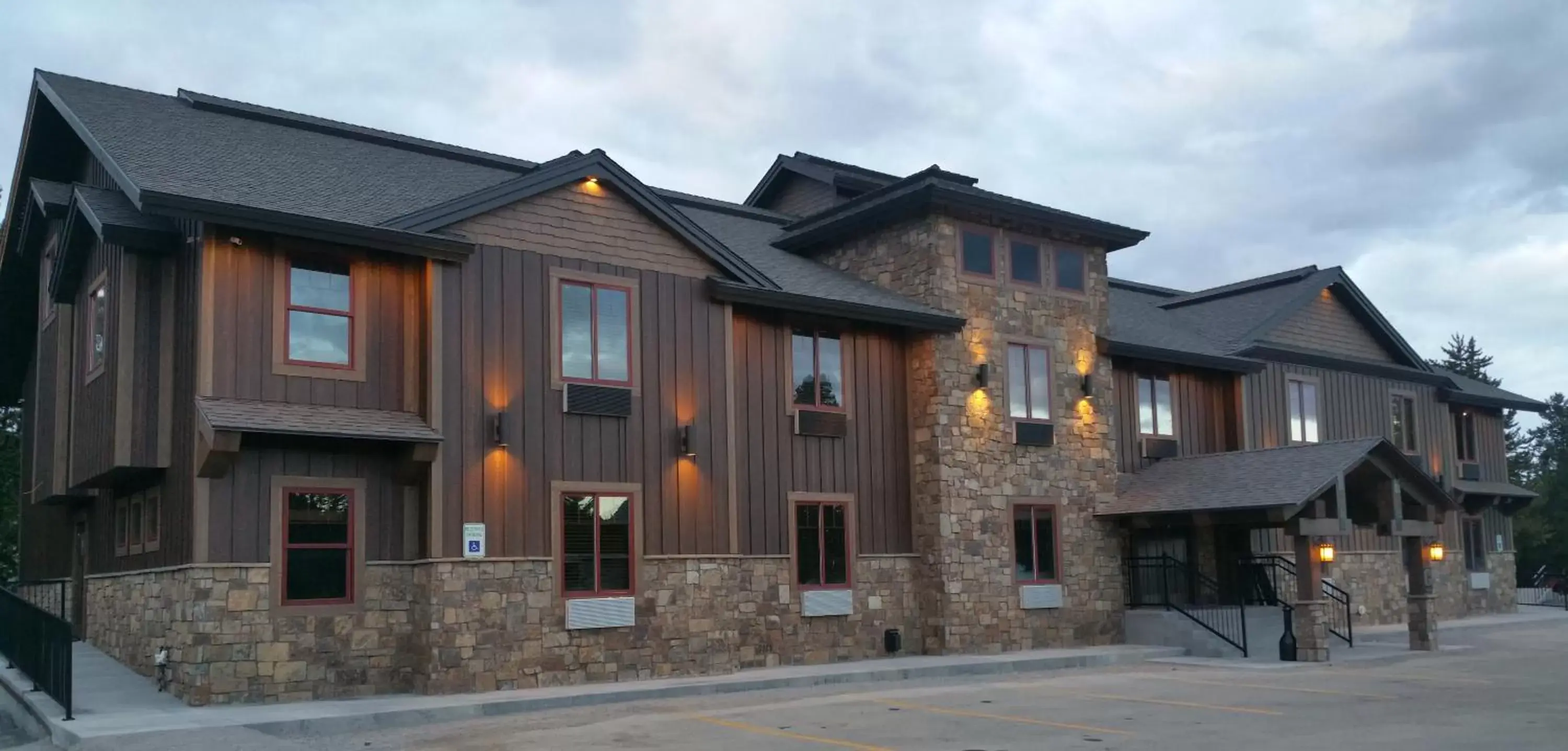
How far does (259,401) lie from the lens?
54.0ft

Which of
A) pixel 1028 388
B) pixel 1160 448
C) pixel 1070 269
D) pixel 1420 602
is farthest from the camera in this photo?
pixel 1160 448

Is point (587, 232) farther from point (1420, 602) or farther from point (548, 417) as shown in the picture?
point (1420, 602)

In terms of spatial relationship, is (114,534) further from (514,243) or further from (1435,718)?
(1435,718)

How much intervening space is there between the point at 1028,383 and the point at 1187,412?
5643 millimetres

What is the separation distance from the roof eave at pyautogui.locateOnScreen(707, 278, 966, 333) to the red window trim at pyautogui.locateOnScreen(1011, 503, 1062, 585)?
3561 mm

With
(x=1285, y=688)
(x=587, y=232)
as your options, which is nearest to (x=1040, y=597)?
(x=1285, y=688)

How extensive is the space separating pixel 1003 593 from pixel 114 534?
13965mm

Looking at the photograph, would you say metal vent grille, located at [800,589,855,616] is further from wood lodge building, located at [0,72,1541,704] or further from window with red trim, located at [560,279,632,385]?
window with red trim, located at [560,279,632,385]

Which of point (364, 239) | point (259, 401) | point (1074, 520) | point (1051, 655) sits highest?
point (364, 239)

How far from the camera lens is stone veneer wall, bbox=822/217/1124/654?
906 inches

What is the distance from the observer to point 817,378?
73.6 feet

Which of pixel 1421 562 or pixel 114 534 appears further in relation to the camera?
pixel 1421 562

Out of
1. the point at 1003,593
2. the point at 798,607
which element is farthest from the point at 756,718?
the point at 1003,593

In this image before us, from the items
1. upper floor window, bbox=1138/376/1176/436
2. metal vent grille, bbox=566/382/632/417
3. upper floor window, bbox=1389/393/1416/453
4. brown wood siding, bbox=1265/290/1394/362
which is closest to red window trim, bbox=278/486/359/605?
metal vent grille, bbox=566/382/632/417
